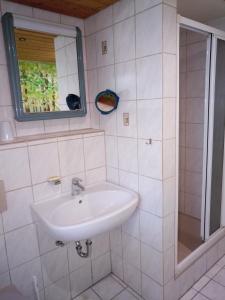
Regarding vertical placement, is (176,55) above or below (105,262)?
above

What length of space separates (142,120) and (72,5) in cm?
87

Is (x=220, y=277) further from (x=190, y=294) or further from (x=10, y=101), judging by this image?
(x=10, y=101)

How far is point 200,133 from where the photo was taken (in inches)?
90.8

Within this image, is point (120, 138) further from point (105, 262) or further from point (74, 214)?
point (105, 262)

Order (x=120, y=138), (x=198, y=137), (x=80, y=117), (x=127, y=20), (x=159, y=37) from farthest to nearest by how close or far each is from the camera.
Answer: (x=198, y=137) → (x=80, y=117) → (x=120, y=138) → (x=127, y=20) → (x=159, y=37)

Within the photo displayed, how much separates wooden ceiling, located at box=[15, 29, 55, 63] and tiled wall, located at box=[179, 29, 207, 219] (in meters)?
1.39

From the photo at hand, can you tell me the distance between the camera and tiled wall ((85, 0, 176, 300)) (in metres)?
1.30

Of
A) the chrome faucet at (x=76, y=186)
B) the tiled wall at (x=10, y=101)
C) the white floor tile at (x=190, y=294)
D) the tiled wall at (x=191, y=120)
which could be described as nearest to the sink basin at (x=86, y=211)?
the chrome faucet at (x=76, y=186)

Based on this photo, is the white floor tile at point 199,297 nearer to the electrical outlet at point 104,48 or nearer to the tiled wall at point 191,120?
the tiled wall at point 191,120

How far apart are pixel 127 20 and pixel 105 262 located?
1835 mm

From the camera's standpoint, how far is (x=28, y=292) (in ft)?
5.02

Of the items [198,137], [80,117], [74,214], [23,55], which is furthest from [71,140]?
[198,137]

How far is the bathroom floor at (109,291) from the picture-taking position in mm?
1741

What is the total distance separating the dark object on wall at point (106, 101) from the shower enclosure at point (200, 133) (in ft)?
1.97
